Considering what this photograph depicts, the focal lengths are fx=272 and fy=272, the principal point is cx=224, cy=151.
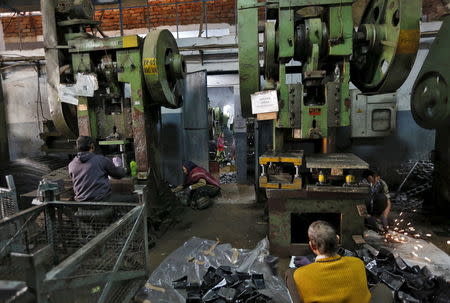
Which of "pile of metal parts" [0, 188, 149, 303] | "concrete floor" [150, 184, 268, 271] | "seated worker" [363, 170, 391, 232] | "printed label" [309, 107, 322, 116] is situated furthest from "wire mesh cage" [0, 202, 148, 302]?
"seated worker" [363, 170, 391, 232]

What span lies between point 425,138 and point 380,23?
124 inches

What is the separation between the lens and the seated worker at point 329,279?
1.31m

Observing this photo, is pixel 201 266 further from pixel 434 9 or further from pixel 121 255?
pixel 434 9

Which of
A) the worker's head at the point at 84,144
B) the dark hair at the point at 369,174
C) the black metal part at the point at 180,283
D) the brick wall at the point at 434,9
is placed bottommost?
the black metal part at the point at 180,283

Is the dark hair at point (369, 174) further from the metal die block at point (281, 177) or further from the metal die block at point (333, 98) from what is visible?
the metal die block at point (281, 177)

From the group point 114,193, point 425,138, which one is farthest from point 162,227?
point 425,138

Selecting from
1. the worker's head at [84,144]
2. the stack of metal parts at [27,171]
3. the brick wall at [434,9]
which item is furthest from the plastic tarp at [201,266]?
the brick wall at [434,9]

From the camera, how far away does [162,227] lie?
3.65m

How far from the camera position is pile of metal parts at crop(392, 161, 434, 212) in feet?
13.8

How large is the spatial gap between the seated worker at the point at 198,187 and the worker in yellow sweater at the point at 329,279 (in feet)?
10.1

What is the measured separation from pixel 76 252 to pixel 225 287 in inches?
51.1

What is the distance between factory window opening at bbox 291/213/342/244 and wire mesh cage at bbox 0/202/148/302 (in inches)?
72.3

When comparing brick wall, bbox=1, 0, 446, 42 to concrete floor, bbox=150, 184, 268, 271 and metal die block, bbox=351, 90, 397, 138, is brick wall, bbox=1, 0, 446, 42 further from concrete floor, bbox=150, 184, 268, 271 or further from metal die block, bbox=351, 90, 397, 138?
concrete floor, bbox=150, 184, 268, 271

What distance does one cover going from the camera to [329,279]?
133cm
